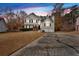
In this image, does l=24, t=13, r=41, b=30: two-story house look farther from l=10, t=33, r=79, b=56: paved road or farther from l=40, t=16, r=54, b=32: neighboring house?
l=10, t=33, r=79, b=56: paved road

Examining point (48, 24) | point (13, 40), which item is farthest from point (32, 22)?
point (13, 40)

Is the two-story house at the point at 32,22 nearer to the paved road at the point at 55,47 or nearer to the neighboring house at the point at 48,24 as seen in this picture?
the neighboring house at the point at 48,24

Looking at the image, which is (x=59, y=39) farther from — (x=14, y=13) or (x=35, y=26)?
(x=14, y=13)

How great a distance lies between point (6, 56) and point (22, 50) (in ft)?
0.59

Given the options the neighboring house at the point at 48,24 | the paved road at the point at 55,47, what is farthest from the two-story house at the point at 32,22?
the paved road at the point at 55,47

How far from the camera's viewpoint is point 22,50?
220 cm

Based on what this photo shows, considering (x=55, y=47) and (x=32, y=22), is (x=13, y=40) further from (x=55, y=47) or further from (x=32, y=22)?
(x=55, y=47)

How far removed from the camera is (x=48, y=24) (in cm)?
227

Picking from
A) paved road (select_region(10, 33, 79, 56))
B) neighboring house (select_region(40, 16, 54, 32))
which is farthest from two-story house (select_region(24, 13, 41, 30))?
paved road (select_region(10, 33, 79, 56))

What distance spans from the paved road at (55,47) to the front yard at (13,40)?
0.07 m

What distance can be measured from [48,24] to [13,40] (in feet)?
1.39

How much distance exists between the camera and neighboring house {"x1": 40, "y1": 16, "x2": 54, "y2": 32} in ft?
7.40

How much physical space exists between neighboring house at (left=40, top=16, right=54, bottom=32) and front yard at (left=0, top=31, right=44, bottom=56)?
0.13 meters

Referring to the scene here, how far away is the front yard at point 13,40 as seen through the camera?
7.22ft
